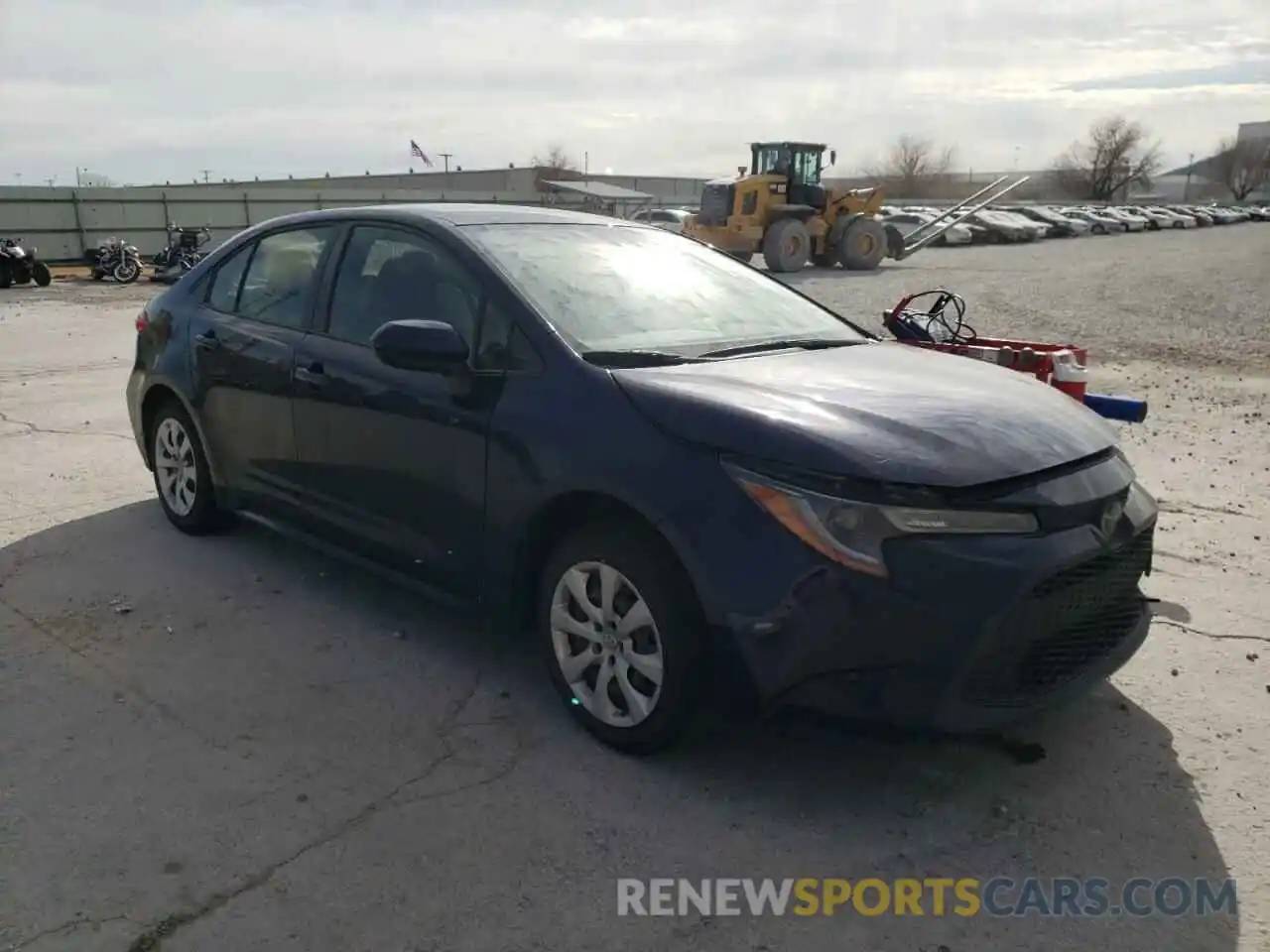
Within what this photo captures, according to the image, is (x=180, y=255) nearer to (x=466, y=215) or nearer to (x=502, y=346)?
(x=466, y=215)

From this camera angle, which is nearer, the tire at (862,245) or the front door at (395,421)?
the front door at (395,421)

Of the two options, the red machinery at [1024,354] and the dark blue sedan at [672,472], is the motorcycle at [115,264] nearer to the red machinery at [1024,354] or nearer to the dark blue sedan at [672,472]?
the dark blue sedan at [672,472]

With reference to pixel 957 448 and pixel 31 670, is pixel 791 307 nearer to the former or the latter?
pixel 957 448

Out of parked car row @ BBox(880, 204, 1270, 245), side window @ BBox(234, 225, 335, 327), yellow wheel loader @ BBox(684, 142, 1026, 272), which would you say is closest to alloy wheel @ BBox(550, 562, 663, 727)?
side window @ BBox(234, 225, 335, 327)

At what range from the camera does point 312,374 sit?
163 inches

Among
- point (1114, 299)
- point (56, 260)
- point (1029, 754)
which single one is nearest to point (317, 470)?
point (1029, 754)

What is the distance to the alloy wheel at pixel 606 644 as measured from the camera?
302 cm

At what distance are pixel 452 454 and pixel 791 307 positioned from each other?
1579mm

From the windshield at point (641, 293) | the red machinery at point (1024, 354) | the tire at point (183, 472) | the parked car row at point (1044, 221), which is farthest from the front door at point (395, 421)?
the parked car row at point (1044, 221)

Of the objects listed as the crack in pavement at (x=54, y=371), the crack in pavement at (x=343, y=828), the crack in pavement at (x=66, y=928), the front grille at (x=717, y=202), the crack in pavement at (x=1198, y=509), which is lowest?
the crack in pavement at (x=66, y=928)

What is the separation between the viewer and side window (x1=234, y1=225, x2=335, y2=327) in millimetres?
4328

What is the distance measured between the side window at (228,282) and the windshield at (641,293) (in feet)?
5.17

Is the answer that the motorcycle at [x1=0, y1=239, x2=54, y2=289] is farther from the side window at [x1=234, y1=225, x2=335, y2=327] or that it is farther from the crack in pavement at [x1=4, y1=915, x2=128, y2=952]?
the crack in pavement at [x1=4, y1=915, x2=128, y2=952]

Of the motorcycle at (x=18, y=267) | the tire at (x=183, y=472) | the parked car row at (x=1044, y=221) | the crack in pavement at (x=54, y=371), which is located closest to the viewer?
the tire at (x=183, y=472)
